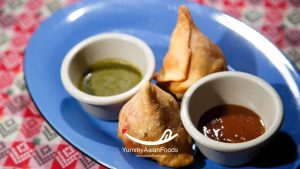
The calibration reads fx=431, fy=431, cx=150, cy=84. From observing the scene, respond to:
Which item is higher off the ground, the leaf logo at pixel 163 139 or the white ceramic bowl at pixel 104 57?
the white ceramic bowl at pixel 104 57

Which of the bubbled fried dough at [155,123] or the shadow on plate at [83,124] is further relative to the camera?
the shadow on plate at [83,124]

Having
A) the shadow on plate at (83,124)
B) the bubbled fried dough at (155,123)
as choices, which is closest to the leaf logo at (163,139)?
the bubbled fried dough at (155,123)

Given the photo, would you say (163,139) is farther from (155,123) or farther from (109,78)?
(109,78)

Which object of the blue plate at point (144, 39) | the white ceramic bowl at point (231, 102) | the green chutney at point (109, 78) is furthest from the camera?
the green chutney at point (109, 78)

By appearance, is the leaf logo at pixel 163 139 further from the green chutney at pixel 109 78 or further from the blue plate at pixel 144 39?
the green chutney at pixel 109 78

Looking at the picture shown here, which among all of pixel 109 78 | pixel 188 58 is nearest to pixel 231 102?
pixel 188 58

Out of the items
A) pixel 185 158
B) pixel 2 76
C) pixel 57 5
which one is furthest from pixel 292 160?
pixel 57 5

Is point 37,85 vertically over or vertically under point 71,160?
over

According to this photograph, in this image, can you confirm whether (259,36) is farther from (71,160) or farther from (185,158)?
(71,160)
